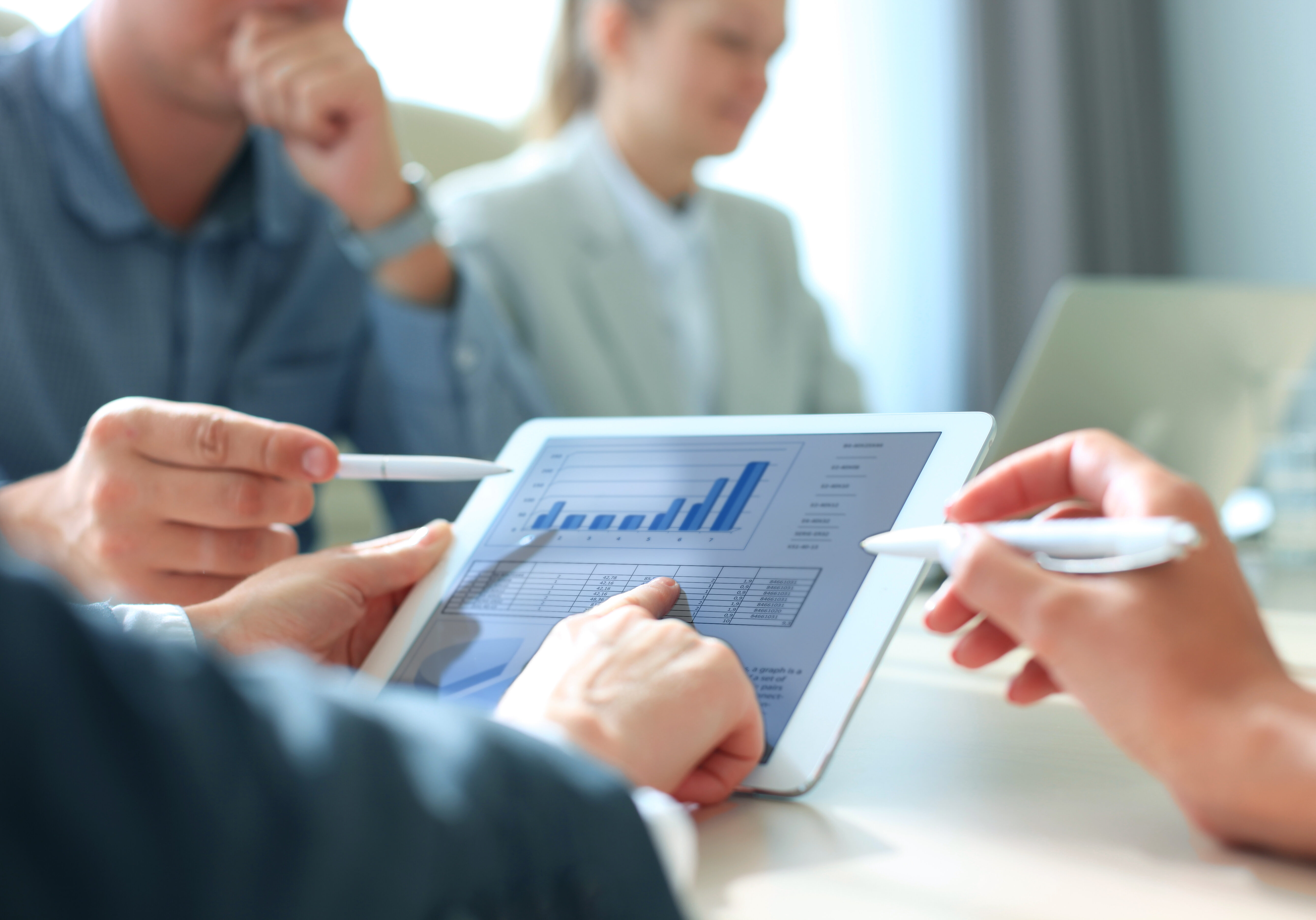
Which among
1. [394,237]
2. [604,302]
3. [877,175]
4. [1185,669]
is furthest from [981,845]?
[877,175]

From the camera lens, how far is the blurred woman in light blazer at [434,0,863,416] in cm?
158

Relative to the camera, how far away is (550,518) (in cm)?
61

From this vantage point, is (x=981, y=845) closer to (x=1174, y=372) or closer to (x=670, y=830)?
(x=670, y=830)

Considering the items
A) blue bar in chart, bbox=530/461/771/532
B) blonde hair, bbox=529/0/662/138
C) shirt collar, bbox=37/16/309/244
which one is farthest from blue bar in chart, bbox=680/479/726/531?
blonde hair, bbox=529/0/662/138

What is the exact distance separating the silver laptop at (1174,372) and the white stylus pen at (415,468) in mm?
517

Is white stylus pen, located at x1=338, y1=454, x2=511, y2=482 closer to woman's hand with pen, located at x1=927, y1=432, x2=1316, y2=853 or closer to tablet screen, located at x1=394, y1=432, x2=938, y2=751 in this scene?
tablet screen, located at x1=394, y1=432, x2=938, y2=751

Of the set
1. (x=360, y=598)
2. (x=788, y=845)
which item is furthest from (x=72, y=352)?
(x=788, y=845)

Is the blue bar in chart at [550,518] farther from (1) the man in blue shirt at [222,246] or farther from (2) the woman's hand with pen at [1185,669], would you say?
(1) the man in blue shirt at [222,246]

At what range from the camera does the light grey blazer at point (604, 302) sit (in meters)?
1.57

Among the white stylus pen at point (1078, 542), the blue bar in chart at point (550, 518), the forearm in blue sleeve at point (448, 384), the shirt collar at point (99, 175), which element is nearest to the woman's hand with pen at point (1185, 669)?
the white stylus pen at point (1078, 542)

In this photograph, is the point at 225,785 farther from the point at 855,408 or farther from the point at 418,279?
the point at 855,408

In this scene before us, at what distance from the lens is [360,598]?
1.97 feet

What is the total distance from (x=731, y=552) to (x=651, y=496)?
7cm

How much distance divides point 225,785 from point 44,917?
3 centimetres
